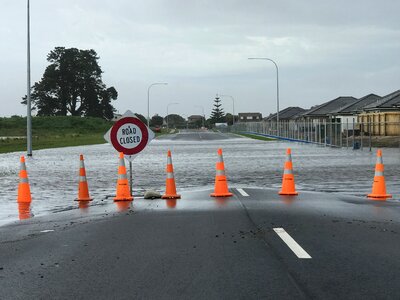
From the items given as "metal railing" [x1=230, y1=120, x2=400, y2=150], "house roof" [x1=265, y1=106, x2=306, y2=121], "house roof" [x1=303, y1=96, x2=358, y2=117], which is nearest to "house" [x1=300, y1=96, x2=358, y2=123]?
"house roof" [x1=303, y1=96, x2=358, y2=117]

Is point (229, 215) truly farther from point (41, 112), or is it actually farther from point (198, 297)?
point (41, 112)

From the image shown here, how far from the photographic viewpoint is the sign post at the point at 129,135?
1248cm

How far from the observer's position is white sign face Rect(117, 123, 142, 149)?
12.5 m

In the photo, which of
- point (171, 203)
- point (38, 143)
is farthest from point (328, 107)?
point (171, 203)

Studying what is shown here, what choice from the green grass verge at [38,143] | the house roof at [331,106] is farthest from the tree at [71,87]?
the green grass verge at [38,143]

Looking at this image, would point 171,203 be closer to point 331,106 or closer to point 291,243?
point 291,243

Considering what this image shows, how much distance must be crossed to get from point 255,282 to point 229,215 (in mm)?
4229

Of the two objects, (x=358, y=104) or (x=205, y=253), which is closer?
(x=205, y=253)

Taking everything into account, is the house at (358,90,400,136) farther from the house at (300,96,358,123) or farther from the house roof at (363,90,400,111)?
the house at (300,96,358,123)

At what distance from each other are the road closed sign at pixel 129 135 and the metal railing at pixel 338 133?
21.8m

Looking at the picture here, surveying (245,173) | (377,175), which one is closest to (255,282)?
(377,175)

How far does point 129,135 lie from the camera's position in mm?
12625

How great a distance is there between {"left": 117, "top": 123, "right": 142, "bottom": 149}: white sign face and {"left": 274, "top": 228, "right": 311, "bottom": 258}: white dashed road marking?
518 centimetres

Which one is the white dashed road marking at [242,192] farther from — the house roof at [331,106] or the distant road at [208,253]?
the house roof at [331,106]
